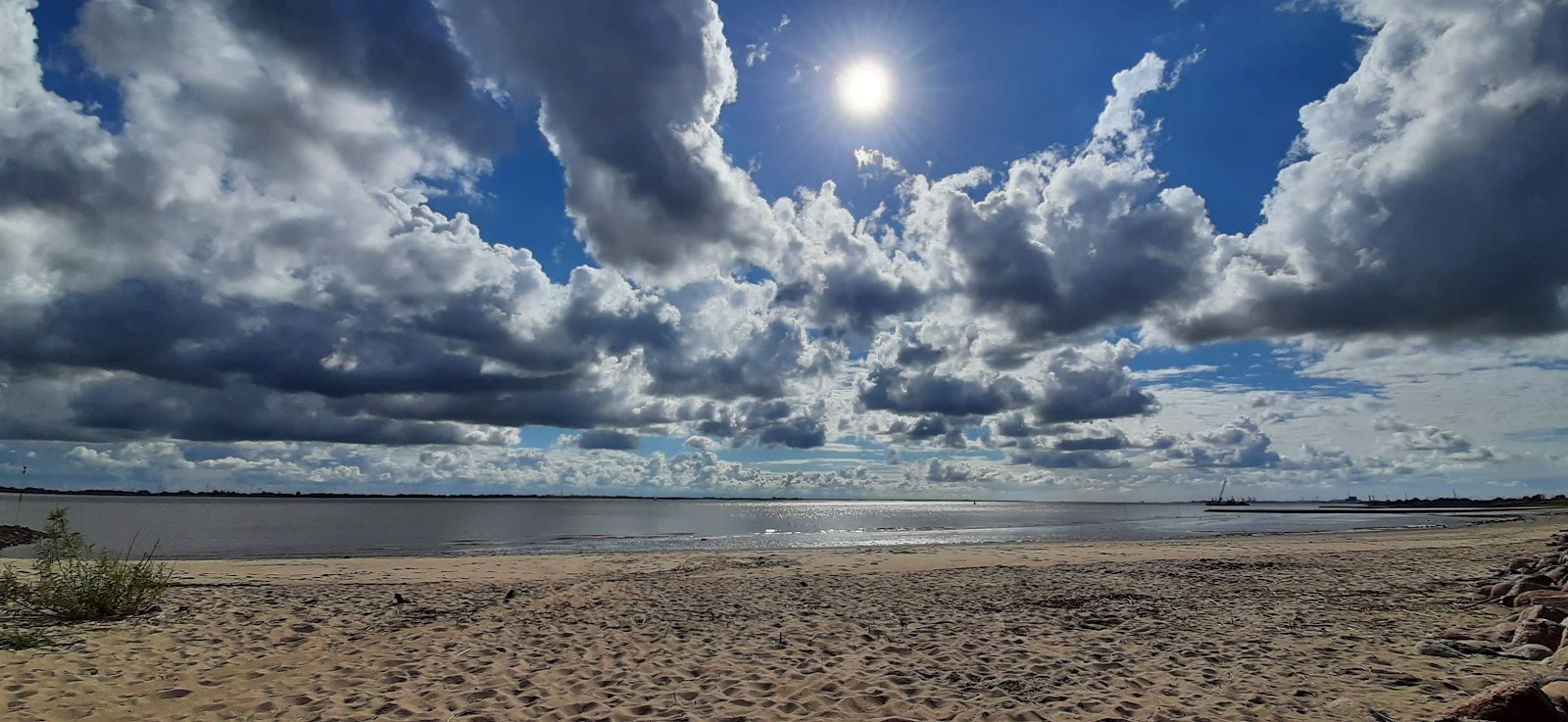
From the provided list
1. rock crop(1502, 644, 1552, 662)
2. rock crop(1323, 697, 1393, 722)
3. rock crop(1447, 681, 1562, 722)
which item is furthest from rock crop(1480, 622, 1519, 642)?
rock crop(1447, 681, 1562, 722)

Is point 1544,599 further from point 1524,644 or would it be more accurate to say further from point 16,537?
point 16,537

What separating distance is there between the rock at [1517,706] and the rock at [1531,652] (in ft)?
12.7

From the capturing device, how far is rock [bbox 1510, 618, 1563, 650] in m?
9.23

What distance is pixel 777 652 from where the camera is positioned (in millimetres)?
9938

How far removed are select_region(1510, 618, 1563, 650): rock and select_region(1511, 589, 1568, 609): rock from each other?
2.08 metres

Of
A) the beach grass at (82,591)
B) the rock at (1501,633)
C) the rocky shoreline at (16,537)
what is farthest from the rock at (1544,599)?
the rocky shoreline at (16,537)

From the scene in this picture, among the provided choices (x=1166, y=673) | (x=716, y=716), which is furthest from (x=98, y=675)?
(x=1166, y=673)

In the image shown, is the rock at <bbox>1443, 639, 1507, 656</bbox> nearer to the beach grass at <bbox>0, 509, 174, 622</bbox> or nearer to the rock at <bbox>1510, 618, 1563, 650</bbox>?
the rock at <bbox>1510, 618, 1563, 650</bbox>

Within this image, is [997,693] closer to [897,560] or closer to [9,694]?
[9,694]

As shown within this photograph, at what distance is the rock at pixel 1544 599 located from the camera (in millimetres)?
11289

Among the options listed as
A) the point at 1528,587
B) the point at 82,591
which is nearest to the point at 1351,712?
the point at 1528,587

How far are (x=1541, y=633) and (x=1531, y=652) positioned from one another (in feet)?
2.28

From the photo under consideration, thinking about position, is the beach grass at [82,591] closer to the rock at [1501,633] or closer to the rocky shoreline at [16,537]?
the rock at [1501,633]

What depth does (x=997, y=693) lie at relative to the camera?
7.94 meters
